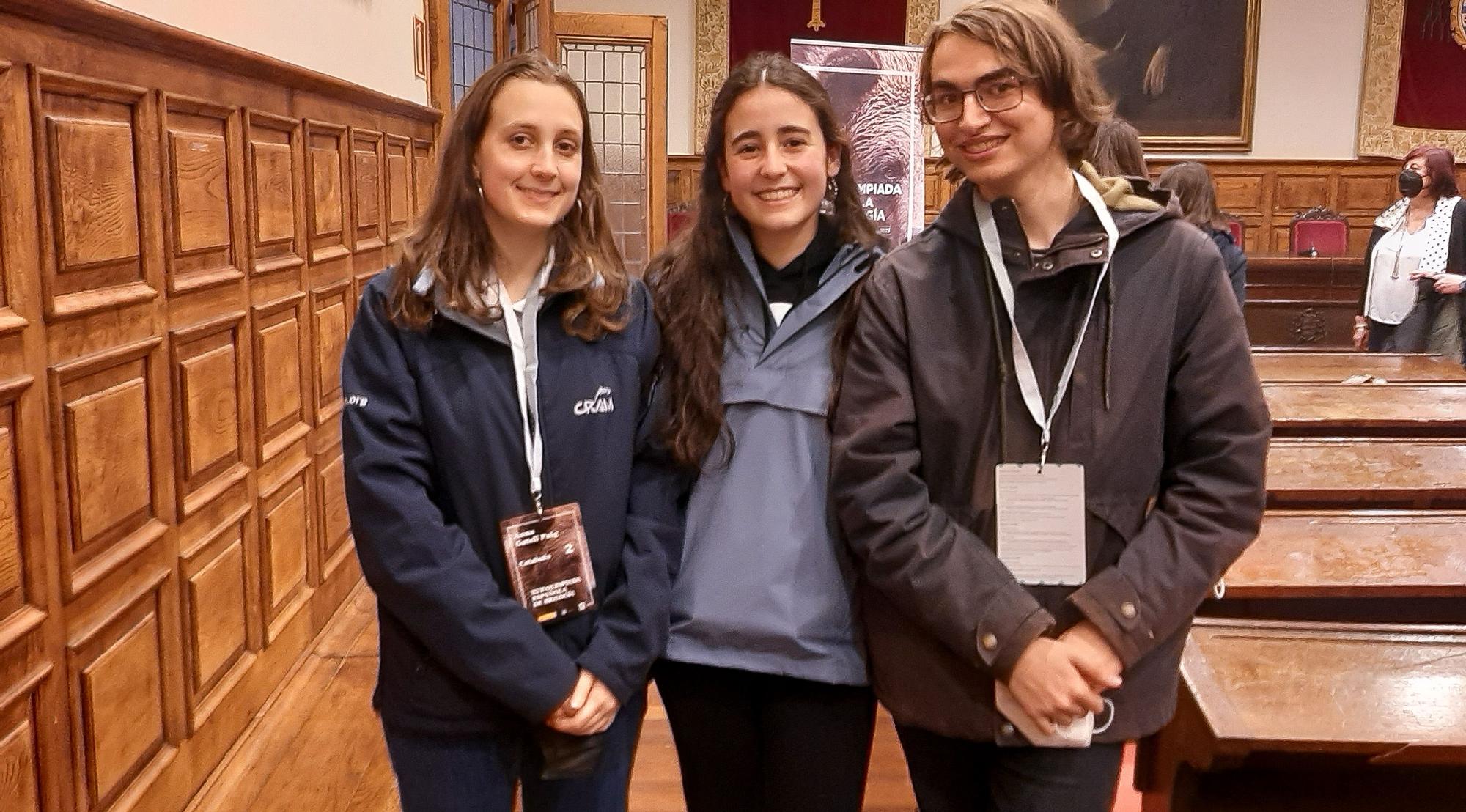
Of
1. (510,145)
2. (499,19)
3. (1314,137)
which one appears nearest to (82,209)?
(510,145)

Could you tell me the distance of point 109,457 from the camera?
2082mm

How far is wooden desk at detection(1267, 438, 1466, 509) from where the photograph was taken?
9.04 ft

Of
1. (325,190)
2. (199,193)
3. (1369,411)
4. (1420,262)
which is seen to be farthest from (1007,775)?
(1420,262)

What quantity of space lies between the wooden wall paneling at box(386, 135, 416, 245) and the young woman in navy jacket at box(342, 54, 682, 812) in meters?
2.68

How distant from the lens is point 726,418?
1.51 meters

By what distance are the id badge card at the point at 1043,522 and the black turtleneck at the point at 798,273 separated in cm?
40

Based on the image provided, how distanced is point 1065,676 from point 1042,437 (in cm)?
27

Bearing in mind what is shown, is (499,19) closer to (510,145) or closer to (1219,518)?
(510,145)

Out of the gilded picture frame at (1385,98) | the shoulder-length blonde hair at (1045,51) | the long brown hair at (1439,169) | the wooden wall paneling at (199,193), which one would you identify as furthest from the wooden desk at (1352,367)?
the gilded picture frame at (1385,98)

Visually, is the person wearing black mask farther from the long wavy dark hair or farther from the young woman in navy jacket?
the young woman in navy jacket

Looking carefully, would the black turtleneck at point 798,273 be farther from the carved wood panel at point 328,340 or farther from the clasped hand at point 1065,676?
the carved wood panel at point 328,340

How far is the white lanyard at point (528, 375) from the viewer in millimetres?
1398

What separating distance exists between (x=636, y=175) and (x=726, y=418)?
5.17 metres

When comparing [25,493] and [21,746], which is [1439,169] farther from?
[21,746]
